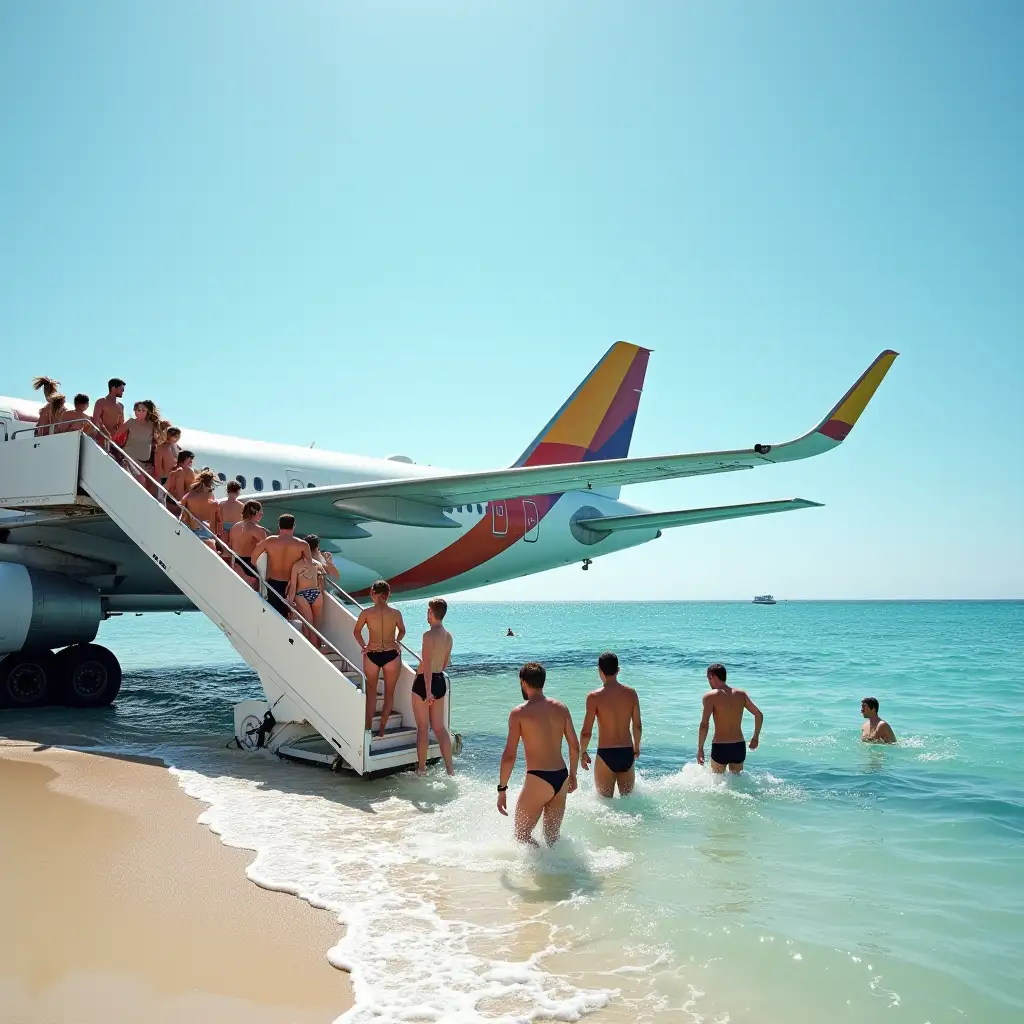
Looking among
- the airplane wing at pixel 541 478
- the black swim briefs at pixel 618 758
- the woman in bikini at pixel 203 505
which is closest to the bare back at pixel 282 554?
the woman in bikini at pixel 203 505

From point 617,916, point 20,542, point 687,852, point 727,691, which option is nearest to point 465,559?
point 20,542

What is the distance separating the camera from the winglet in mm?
8656

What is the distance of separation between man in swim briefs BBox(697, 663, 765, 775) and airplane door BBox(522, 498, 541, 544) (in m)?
10.6

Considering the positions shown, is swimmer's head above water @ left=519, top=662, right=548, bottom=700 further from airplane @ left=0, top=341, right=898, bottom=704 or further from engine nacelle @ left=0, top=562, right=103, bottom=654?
engine nacelle @ left=0, top=562, right=103, bottom=654

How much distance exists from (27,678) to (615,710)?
8.21 m

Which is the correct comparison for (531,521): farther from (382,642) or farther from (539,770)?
(539,770)

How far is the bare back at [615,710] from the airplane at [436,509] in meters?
3.65

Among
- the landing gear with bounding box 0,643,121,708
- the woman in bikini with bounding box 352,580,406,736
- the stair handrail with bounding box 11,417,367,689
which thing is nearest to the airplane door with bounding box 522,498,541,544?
the landing gear with bounding box 0,643,121,708

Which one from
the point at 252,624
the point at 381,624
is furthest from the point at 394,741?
the point at 252,624

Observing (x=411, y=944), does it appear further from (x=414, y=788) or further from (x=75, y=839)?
(x=414, y=788)

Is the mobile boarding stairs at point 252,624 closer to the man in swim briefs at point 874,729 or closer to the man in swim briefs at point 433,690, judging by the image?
the man in swim briefs at point 433,690

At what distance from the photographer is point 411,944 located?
3750mm

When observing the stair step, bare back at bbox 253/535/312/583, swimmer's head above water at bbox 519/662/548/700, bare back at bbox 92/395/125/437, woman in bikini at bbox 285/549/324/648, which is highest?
bare back at bbox 92/395/125/437

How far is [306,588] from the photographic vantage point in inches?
324
